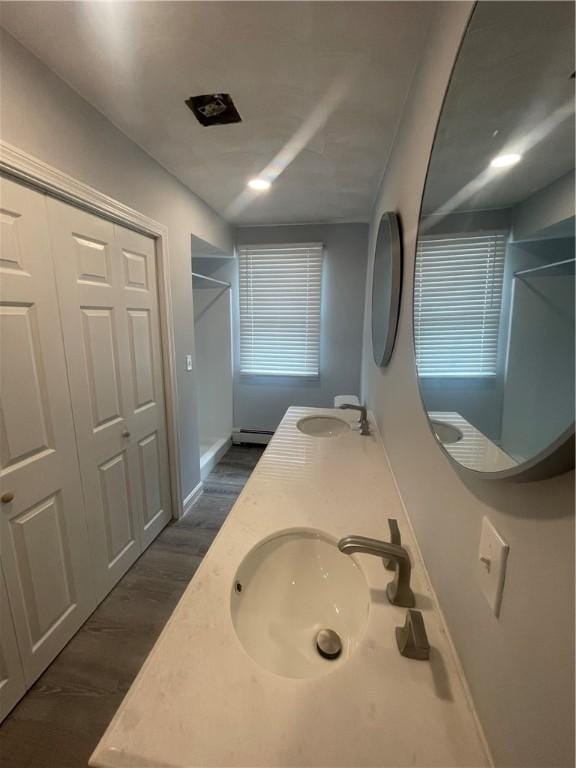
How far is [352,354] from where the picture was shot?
128 inches

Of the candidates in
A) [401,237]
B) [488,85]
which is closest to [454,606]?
[488,85]

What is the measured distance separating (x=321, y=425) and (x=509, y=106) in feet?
5.55

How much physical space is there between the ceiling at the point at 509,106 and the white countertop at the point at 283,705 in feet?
2.56

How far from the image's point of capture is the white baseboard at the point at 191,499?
2.36 meters

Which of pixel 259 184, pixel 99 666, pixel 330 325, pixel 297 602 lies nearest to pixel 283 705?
pixel 297 602

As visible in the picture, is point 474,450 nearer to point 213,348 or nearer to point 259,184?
point 259,184

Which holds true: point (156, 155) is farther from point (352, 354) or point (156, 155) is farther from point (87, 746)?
point (87, 746)

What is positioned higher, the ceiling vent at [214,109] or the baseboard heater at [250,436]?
the ceiling vent at [214,109]

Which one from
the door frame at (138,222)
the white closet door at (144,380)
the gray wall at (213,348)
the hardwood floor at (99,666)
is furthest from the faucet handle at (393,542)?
the gray wall at (213,348)

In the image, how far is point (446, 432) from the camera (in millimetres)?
656

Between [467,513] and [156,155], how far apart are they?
2185mm

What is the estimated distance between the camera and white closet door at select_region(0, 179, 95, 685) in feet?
3.60

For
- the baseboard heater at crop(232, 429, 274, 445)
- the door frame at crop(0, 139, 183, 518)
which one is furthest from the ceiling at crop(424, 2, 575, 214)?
the baseboard heater at crop(232, 429, 274, 445)

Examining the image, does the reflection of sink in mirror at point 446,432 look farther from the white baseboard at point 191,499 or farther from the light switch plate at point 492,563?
the white baseboard at point 191,499
